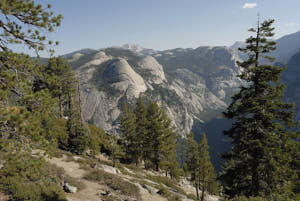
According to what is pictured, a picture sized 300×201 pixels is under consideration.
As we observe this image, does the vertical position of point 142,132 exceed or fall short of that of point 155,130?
it falls short

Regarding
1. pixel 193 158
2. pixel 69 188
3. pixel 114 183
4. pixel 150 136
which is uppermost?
pixel 69 188

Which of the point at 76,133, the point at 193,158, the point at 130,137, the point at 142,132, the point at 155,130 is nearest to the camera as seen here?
the point at 76,133

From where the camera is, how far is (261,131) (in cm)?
1304

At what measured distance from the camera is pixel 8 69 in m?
5.71

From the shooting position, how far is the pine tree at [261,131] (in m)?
12.8

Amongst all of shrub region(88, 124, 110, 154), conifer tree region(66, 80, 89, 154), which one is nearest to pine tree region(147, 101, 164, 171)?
shrub region(88, 124, 110, 154)

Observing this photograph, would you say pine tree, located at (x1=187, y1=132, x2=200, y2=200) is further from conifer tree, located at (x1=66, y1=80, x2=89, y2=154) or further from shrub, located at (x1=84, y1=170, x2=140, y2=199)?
shrub, located at (x1=84, y1=170, x2=140, y2=199)

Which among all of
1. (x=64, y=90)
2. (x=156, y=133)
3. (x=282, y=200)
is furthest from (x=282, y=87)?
(x=64, y=90)

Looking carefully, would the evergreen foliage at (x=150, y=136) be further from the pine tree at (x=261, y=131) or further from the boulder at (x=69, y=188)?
the boulder at (x=69, y=188)

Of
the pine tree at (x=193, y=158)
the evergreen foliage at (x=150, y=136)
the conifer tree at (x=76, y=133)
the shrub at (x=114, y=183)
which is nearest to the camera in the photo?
the shrub at (x=114, y=183)

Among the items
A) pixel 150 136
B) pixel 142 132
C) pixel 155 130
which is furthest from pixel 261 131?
pixel 142 132

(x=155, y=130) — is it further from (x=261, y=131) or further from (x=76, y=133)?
(x=261, y=131)

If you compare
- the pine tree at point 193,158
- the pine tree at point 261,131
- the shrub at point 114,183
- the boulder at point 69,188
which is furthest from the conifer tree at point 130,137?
the pine tree at point 261,131

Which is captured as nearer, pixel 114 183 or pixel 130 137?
pixel 114 183
